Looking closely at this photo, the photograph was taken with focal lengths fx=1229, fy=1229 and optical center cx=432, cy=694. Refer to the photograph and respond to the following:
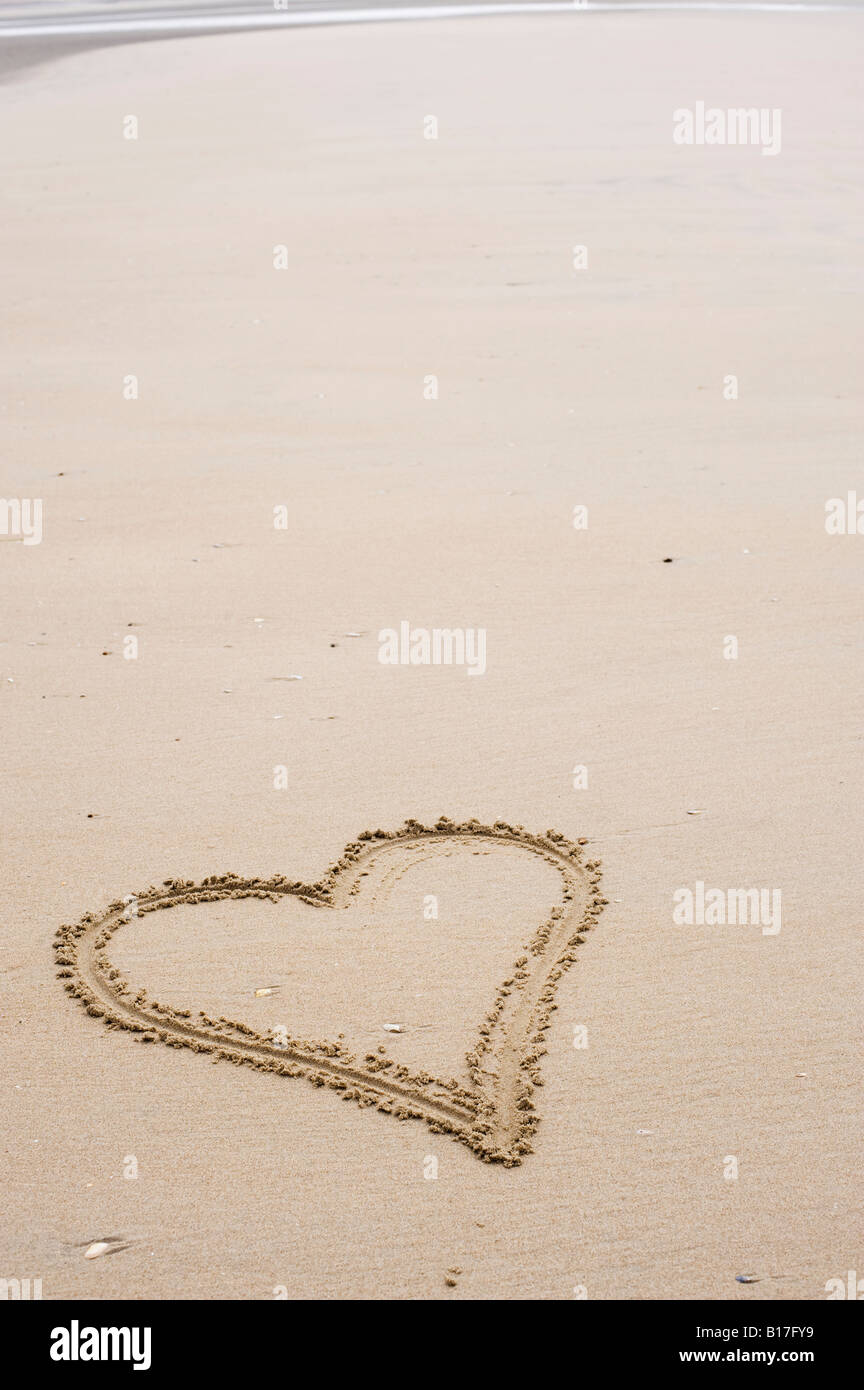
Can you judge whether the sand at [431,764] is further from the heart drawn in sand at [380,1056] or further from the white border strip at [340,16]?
the white border strip at [340,16]

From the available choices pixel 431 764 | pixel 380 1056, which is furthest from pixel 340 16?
pixel 380 1056

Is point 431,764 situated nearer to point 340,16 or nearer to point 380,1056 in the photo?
point 380,1056

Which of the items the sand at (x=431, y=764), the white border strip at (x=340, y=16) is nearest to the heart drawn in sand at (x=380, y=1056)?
the sand at (x=431, y=764)

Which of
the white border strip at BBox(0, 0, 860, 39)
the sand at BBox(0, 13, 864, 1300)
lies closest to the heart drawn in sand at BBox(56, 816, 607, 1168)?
the sand at BBox(0, 13, 864, 1300)

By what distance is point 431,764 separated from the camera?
12.6ft

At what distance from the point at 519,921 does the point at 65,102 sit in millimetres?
16345

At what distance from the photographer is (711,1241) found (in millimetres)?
2385

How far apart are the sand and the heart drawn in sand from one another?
13mm

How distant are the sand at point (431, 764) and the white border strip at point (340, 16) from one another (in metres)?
17.3

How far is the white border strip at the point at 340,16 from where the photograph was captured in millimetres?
23984

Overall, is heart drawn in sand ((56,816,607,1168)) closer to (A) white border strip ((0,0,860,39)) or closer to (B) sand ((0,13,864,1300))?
(B) sand ((0,13,864,1300))

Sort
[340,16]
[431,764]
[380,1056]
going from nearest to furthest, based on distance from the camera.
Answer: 1. [380,1056]
2. [431,764]
3. [340,16]

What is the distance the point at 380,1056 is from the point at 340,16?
1061 inches

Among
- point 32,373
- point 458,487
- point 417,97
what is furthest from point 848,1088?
point 417,97
